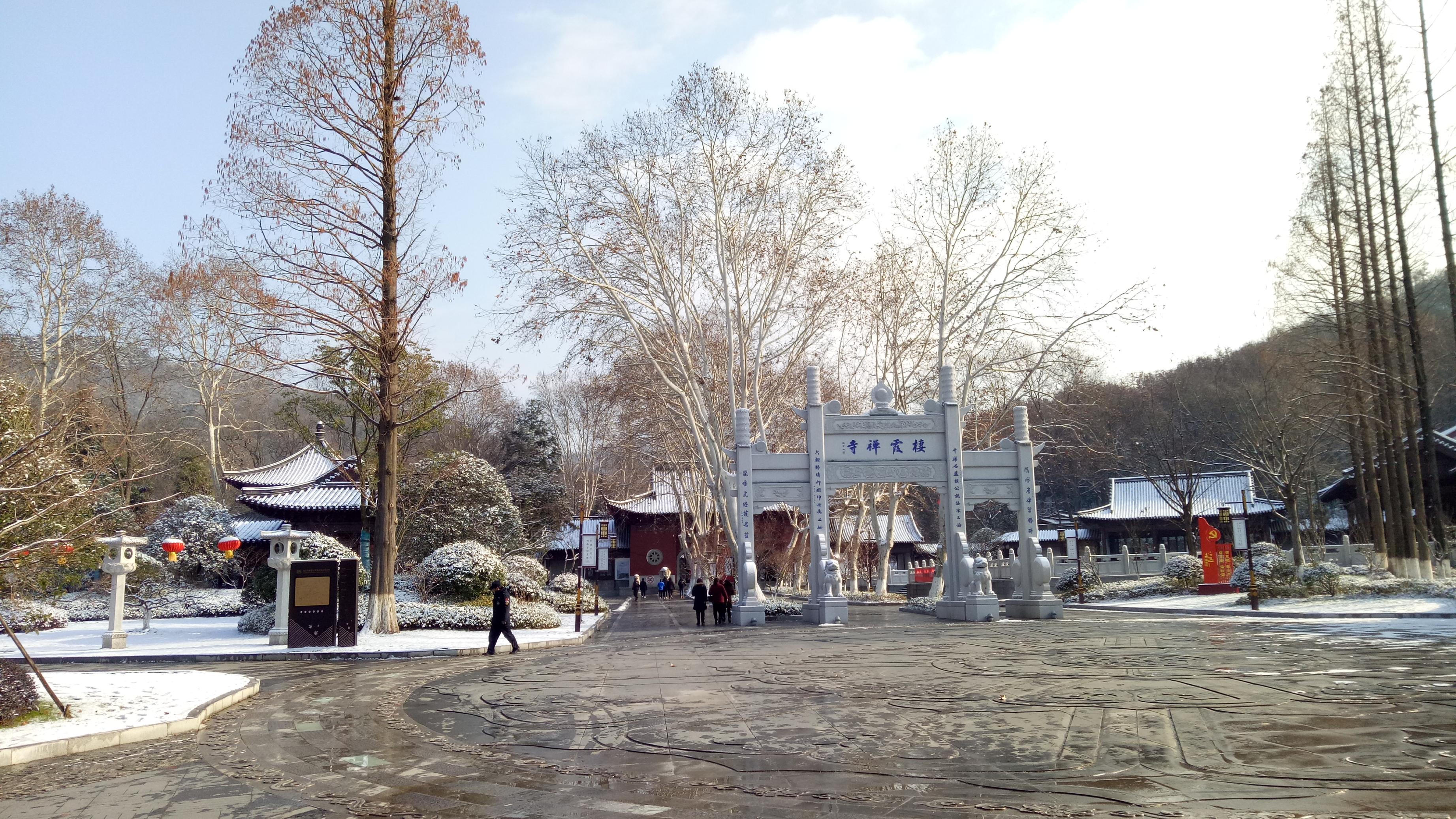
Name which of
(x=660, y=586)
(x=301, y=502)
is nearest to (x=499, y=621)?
(x=301, y=502)

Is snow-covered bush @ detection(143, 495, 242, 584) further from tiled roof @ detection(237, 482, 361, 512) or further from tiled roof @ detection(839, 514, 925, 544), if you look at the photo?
tiled roof @ detection(839, 514, 925, 544)

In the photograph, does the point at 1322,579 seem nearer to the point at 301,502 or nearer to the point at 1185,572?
the point at 1185,572

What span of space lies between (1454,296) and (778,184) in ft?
49.3

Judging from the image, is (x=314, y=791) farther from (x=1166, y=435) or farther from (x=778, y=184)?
(x=1166, y=435)

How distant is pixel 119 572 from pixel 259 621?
3701 millimetres

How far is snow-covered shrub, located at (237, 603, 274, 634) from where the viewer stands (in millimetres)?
21469

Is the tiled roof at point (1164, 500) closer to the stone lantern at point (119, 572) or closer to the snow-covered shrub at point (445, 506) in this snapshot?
the snow-covered shrub at point (445, 506)

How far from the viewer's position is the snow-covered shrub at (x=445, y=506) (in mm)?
28141

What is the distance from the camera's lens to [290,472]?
38531 millimetres

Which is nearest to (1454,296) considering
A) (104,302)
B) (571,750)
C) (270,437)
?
(571,750)

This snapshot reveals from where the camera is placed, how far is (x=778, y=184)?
2508 centimetres

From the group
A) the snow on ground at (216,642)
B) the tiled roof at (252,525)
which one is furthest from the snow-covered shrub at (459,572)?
the tiled roof at (252,525)

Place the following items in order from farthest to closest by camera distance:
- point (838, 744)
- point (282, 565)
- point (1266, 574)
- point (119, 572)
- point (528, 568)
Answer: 1. point (528, 568)
2. point (1266, 574)
3. point (282, 565)
4. point (119, 572)
5. point (838, 744)

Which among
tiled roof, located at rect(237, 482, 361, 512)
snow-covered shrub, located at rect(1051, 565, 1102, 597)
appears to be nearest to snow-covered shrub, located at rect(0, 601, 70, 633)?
tiled roof, located at rect(237, 482, 361, 512)
